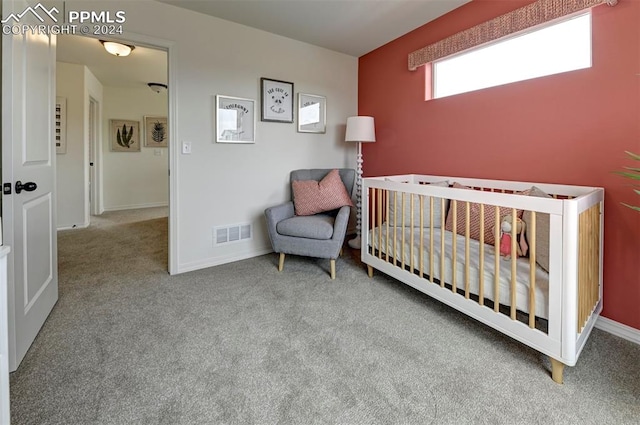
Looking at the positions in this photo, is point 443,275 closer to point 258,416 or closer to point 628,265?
point 628,265

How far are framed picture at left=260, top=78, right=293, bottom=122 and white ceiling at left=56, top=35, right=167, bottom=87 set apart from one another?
1294mm

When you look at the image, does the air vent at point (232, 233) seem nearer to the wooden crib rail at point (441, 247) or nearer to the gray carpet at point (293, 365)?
the gray carpet at point (293, 365)

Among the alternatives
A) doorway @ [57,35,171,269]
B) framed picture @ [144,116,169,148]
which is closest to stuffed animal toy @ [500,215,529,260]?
doorway @ [57,35,171,269]

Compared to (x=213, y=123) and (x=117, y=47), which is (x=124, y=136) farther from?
(x=213, y=123)

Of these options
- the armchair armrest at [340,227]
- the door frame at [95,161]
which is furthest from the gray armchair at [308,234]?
the door frame at [95,161]

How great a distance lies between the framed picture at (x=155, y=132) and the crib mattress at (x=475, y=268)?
5409 millimetres

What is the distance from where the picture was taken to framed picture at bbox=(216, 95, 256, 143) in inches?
108

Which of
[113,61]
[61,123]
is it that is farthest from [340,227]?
[61,123]

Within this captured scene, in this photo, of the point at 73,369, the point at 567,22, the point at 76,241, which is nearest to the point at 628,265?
the point at 567,22

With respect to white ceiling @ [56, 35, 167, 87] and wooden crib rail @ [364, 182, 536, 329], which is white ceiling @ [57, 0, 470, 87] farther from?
wooden crib rail @ [364, 182, 536, 329]

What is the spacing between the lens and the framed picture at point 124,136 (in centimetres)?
554

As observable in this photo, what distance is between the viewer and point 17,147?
1453 millimetres

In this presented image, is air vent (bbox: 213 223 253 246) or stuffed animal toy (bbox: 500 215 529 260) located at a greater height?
stuffed animal toy (bbox: 500 215 529 260)

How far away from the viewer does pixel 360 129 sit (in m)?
3.10
